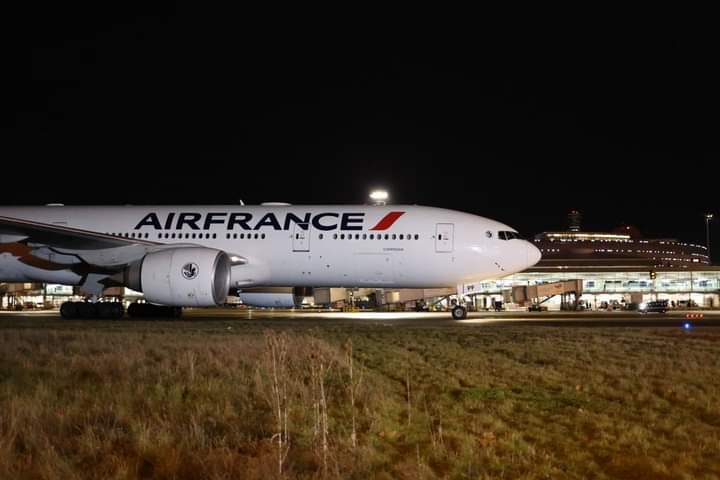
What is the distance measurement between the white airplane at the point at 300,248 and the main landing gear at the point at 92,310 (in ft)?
0.11

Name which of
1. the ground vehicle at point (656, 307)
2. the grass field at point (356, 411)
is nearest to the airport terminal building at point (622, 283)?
the ground vehicle at point (656, 307)

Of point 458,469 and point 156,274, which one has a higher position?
point 156,274

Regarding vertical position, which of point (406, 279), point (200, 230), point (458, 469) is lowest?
point (458, 469)

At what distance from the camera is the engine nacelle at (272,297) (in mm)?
26703

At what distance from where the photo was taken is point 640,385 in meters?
11.1

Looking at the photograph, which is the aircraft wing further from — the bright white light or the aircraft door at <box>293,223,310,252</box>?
the bright white light

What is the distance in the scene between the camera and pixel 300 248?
25.0m

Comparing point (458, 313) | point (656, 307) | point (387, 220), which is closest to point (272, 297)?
point (387, 220)

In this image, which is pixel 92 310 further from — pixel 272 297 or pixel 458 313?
pixel 458 313

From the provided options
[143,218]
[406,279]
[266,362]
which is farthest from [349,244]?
[266,362]

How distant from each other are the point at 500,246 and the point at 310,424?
17887 mm

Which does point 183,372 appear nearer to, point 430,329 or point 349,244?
point 430,329

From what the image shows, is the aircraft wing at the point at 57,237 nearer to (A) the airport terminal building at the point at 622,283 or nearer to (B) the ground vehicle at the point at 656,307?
(B) the ground vehicle at the point at 656,307

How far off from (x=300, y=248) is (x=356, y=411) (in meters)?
16.4
